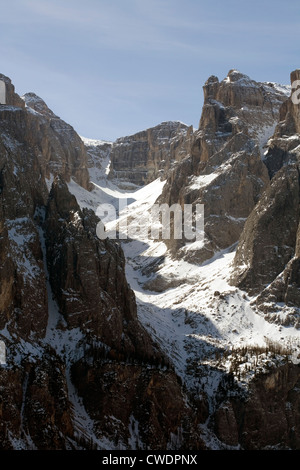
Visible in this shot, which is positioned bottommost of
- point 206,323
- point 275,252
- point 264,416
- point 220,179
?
point 264,416

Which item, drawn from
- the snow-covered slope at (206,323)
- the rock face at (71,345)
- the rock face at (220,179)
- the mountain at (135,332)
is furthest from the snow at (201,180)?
the rock face at (71,345)

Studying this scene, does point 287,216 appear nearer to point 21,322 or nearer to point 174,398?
point 174,398

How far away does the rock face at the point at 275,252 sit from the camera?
121 metres

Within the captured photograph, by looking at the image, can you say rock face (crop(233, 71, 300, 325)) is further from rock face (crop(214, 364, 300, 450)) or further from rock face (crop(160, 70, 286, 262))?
rock face (crop(160, 70, 286, 262))

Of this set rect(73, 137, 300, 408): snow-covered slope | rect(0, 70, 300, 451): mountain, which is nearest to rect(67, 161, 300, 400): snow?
rect(73, 137, 300, 408): snow-covered slope

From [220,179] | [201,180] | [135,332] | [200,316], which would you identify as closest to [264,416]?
[135,332]

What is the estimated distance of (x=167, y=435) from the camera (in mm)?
91312

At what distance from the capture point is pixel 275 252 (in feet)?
422

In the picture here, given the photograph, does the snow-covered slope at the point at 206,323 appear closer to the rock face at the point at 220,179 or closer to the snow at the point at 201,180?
the rock face at the point at 220,179

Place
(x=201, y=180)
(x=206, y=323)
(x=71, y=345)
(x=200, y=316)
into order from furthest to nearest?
1. (x=201, y=180)
2. (x=200, y=316)
3. (x=206, y=323)
4. (x=71, y=345)

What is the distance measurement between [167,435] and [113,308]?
22078 millimetres

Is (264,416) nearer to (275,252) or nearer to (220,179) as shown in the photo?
(275,252)

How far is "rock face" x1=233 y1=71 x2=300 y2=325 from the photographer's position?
121m

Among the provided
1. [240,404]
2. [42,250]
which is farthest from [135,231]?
[240,404]
